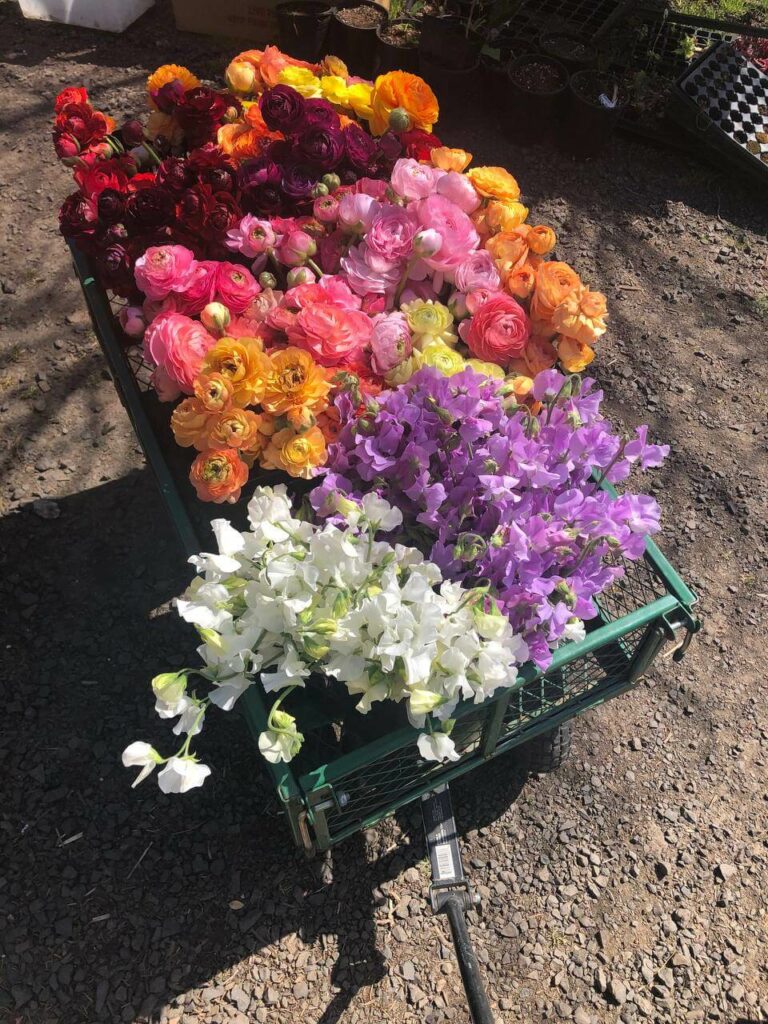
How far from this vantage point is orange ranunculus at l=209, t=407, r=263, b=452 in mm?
1406

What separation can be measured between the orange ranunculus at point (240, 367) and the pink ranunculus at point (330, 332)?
0.11 metres

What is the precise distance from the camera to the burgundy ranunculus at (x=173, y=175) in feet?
5.29

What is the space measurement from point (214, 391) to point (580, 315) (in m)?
0.73

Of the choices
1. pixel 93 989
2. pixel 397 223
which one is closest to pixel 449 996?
pixel 93 989

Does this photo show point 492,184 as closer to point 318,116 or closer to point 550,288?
point 550,288

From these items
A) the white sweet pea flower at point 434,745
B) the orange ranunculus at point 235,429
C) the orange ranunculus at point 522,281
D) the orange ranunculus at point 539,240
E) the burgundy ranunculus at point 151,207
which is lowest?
the orange ranunculus at point 235,429

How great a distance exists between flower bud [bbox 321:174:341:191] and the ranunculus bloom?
0.47 metres

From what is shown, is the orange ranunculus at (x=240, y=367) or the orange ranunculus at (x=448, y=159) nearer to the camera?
the orange ranunculus at (x=240, y=367)

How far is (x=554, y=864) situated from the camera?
2045mm

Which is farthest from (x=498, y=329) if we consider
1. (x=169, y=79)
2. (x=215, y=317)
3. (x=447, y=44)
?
(x=447, y=44)

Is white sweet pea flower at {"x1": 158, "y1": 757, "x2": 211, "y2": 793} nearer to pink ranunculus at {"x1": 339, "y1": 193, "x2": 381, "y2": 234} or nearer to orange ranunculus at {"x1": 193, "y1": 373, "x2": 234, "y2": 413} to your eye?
orange ranunculus at {"x1": 193, "y1": 373, "x2": 234, "y2": 413}

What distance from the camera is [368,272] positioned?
1591mm

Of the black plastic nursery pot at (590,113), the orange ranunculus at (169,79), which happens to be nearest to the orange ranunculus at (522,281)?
the orange ranunculus at (169,79)

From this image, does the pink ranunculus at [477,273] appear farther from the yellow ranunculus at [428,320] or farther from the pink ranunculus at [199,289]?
the pink ranunculus at [199,289]
